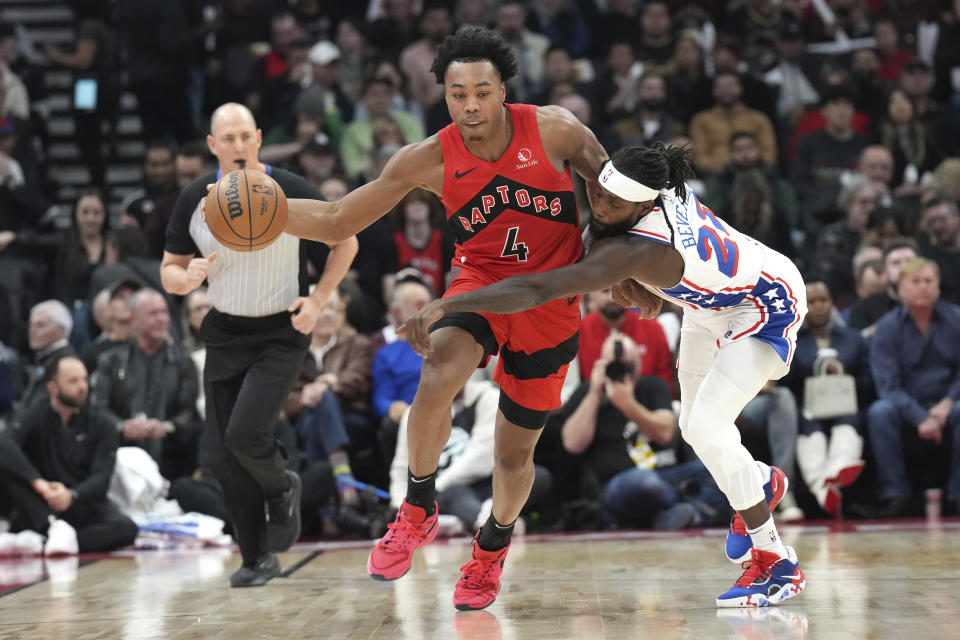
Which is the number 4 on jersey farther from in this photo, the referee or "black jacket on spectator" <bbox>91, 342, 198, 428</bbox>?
"black jacket on spectator" <bbox>91, 342, 198, 428</bbox>

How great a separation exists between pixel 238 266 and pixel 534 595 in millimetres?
1954

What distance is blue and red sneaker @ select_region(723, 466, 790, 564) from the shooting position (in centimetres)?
489

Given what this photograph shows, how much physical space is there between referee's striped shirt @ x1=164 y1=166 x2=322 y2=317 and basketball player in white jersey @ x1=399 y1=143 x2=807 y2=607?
1476 mm

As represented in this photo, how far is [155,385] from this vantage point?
27.1ft

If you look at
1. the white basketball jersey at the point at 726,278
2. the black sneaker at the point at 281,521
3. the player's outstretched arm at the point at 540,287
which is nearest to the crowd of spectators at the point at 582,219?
the white basketball jersey at the point at 726,278

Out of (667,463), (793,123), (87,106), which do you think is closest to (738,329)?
(667,463)

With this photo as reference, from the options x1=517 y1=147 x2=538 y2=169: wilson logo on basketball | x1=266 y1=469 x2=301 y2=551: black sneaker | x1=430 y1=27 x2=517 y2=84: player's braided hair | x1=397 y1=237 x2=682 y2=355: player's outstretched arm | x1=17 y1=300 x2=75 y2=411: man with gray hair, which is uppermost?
x1=430 y1=27 x2=517 y2=84: player's braided hair

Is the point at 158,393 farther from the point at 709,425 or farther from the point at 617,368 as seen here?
the point at 709,425

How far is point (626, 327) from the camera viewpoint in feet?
27.1

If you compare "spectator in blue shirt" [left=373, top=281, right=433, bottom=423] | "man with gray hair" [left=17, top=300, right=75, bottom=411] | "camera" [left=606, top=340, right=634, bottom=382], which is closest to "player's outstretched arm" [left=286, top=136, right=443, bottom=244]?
"camera" [left=606, top=340, right=634, bottom=382]

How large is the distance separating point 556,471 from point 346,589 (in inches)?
109

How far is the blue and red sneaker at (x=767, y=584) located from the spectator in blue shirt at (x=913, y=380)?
3466mm

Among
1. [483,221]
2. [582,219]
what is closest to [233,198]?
[483,221]

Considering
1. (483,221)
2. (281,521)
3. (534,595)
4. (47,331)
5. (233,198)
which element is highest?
(233,198)
